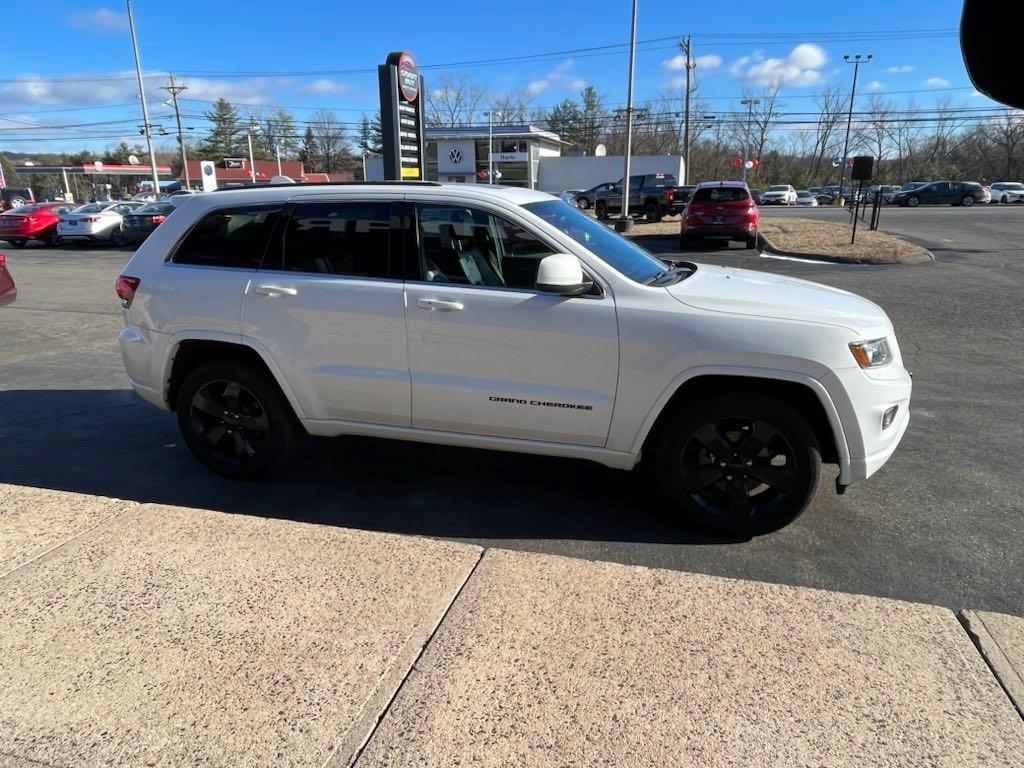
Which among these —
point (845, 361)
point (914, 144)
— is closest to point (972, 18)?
point (845, 361)

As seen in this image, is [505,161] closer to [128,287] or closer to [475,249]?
[128,287]

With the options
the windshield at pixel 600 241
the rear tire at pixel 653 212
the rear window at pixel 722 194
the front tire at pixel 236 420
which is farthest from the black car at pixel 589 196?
the front tire at pixel 236 420

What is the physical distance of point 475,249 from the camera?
3.87 m

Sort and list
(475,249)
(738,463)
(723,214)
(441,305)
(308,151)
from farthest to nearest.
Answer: (308,151), (723,214), (475,249), (441,305), (738,463)

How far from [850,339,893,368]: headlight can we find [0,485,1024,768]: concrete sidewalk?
1.12 meters

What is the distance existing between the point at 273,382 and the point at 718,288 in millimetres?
2654

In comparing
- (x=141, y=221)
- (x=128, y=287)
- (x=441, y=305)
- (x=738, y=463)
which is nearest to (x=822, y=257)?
(x=738, y=463)

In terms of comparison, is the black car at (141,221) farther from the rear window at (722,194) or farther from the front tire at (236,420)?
the front tire at (236,420)

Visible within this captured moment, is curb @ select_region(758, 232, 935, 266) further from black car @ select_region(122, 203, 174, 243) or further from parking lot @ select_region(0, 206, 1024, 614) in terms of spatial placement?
black car @ select_region(122, 203, 174, 243)

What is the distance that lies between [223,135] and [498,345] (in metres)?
130

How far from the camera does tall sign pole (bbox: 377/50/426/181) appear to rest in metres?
10.8

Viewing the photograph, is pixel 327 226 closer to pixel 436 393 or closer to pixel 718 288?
pixel 436 393

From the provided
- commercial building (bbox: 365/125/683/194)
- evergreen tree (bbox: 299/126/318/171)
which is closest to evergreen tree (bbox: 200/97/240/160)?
evergreen tree (bbox: 299/126/318/171)

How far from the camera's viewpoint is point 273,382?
4.21m
